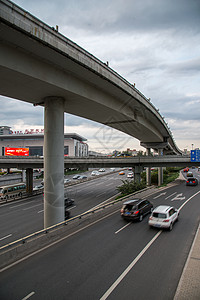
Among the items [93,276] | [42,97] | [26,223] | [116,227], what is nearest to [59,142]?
[42,97]

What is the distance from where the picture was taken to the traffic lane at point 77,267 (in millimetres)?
7508

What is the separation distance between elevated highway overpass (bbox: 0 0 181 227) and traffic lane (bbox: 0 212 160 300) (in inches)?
131

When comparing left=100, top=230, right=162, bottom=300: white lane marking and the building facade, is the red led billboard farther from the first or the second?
left=100, top=230, right=162, bottom=300: white lane marking

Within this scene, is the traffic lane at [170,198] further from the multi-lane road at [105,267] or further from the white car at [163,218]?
the multi-lane road at [105,267]

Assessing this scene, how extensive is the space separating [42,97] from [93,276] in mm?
11396

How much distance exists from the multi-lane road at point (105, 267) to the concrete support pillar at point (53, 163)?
2185 mm

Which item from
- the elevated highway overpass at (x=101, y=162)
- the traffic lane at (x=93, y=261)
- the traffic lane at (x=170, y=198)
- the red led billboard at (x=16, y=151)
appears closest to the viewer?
the traffic lane at (x=93, y=261)

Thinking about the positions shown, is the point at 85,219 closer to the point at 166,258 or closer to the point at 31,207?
the point at 166,258

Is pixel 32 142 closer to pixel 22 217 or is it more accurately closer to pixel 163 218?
pixel 22 217

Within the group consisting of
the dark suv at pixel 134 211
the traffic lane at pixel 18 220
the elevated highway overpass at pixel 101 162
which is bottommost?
the traffic lane at pixel 18 220

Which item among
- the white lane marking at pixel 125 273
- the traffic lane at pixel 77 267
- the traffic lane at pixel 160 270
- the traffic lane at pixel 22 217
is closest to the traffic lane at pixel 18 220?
the traffic lane at pixel 22 217

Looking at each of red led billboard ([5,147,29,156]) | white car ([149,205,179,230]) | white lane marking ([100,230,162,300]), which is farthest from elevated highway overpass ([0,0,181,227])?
red led billboard ([5,147,29,156])

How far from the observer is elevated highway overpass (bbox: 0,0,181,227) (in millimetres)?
9234

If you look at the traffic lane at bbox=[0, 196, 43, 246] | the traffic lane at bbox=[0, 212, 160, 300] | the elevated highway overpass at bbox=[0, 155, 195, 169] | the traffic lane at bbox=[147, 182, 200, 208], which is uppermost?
the elevated highway overpass at bbox=[0, 155, 195, 169]
